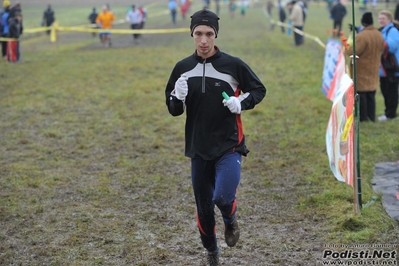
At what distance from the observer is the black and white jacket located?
200 inches

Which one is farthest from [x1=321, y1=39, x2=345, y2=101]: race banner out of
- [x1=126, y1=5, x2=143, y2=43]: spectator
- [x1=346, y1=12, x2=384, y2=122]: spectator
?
[x1=126, y1=5, x2=143, y2=43]: spectator

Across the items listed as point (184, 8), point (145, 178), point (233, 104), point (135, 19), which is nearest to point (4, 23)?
point (135, 19)

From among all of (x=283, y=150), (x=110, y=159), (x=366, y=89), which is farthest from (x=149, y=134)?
(x=366, y=89)

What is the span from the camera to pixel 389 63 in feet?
37.8

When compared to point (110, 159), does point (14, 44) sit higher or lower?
higher

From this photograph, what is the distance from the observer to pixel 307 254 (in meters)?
5.79

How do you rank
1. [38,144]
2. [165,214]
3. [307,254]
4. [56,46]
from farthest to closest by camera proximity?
[56,46], [38,144], [165,214], [307,254]

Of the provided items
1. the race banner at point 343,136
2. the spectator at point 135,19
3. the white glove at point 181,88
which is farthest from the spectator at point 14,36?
the white glove at point 181,88

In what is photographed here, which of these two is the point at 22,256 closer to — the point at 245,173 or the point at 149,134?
the point at 245,173

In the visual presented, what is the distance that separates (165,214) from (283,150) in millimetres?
3455

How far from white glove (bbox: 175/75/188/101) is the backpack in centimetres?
734

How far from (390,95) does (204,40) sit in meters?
7.57

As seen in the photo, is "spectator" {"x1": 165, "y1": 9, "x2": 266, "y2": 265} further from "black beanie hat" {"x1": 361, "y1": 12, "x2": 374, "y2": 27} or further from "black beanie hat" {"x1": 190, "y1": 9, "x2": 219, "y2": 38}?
"black beanie hat" {"x1": 361, "y1": 12, "x2": 374, "y2": 27}

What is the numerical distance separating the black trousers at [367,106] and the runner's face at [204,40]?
Result: 22.2ft
